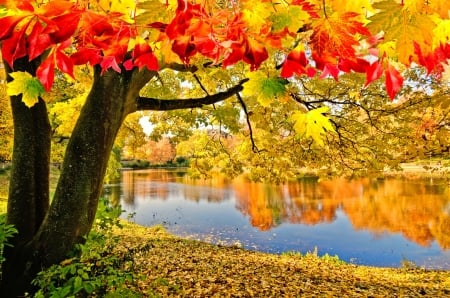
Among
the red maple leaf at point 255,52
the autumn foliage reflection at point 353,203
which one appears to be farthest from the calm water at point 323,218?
the red maple leaf at point 255,52

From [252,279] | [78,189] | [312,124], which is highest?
[312,124]

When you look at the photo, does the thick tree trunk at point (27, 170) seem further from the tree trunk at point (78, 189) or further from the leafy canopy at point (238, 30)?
the leafy canopy at point (238, 30)

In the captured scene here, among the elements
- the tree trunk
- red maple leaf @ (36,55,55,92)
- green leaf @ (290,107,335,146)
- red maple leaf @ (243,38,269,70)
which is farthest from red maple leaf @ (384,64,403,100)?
the tree trunk

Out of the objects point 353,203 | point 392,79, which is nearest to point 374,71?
point 392,79

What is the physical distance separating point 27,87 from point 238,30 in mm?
1676

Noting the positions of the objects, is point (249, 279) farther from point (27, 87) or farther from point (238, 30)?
point (238, 30)

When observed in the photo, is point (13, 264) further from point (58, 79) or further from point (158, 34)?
point (58, 79)

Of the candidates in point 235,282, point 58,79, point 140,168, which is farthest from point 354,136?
point 140,168

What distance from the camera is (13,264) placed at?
358 cm

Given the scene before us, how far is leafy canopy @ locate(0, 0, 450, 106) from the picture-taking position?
0.95m

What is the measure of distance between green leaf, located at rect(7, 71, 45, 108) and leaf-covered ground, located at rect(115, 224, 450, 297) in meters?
2.90

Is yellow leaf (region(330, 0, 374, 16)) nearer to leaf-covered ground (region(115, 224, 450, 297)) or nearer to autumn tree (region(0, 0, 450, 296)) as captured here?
autumn tree (region(0, 0, 450, 296))

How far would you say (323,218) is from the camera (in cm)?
1858

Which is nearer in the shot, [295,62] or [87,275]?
[295,62]
